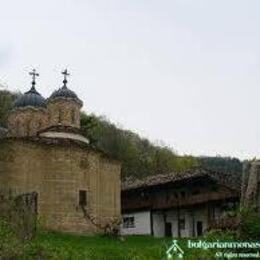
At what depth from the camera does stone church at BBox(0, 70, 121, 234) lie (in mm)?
32938

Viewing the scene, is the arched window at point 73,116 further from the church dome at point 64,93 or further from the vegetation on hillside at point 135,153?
the vegetation on hillside at point 135,153

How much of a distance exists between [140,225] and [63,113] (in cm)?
1030

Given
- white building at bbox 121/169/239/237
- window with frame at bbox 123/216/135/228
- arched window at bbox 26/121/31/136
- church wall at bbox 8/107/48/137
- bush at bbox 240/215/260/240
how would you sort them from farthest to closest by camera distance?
window with frame at bbox 123/216/135/228 → white building at bbox 121/169/239/237 → church wall at bbox 8/107/48/137 → arched window at bbox 26/121/31/136 → bush at bbox 240/215/260/240

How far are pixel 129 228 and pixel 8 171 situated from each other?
45.1 feet

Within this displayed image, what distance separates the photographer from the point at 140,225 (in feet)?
143

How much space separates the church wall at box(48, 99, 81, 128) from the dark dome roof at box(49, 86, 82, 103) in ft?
0.96

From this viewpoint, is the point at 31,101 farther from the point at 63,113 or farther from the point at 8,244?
Answer: the point at 8,244

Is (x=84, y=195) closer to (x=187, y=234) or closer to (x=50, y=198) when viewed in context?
(x=50, y=198)

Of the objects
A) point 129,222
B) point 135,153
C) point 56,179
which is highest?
point 135,153

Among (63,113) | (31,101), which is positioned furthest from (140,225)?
(31,101)

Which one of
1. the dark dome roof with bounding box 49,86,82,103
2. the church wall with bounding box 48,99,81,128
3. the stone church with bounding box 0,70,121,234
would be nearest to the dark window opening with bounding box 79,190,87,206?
the stone church with bounding box 0,70,121,234

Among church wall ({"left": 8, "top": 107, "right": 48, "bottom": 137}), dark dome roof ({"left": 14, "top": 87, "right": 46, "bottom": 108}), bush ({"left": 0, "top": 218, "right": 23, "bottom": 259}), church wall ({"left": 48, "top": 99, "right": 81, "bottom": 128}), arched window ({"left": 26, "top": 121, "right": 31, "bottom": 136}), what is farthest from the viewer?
dark dome roof ({"left": 14, "top": 87, "right": 46, "bottom": 108})

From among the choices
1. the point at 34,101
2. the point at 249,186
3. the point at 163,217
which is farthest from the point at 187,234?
the point at 249,186

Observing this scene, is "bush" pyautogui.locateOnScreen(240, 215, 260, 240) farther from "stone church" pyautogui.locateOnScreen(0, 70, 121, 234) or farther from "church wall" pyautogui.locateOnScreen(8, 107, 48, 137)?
"church wall" pyautogui.locateOnScreen(8, 107, 48, 137)
